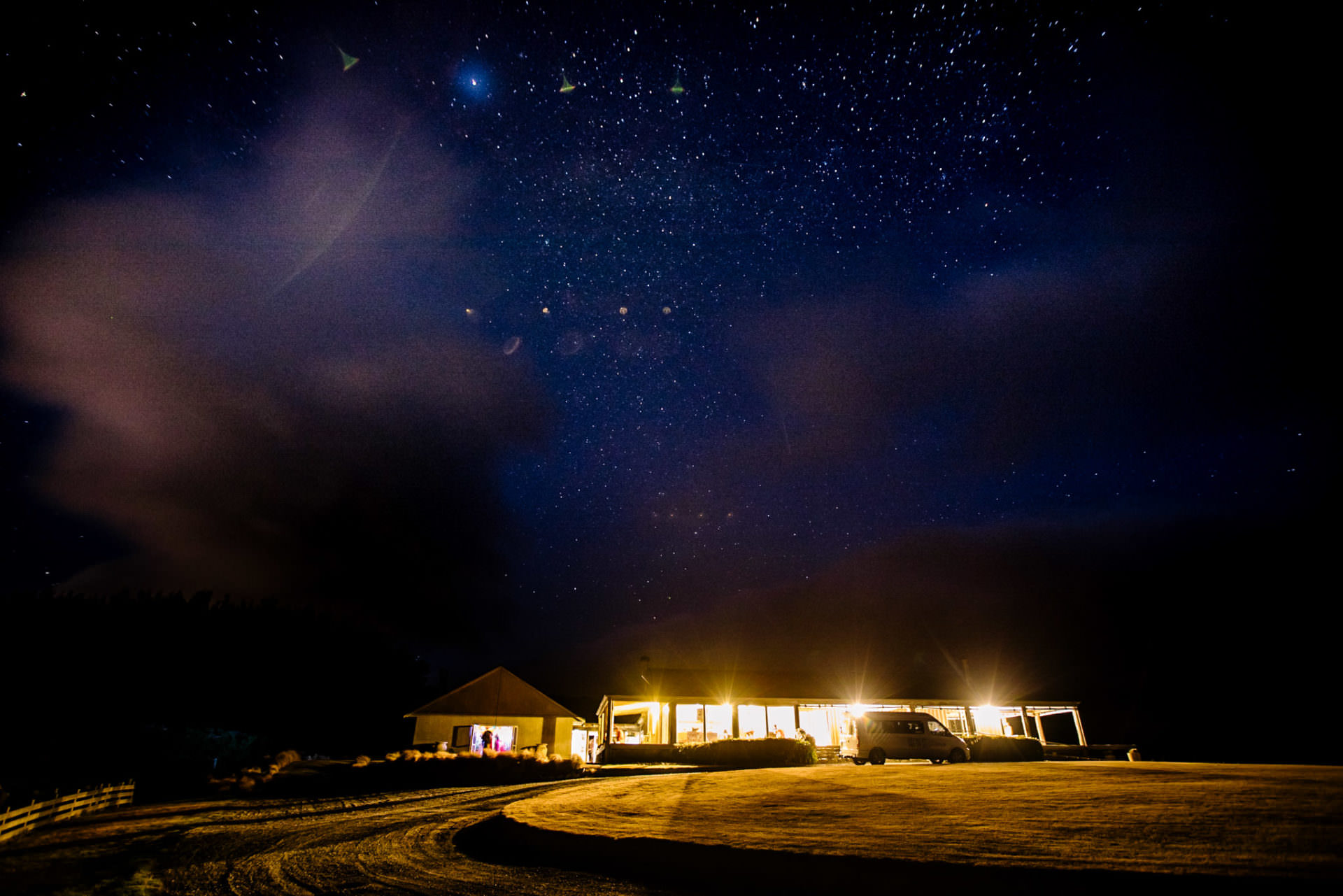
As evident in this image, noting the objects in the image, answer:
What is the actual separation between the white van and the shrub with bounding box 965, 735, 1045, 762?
2.90 ft

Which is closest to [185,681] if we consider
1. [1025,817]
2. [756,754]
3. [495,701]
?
[495,701]

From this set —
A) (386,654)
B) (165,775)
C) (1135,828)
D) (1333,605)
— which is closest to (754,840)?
(1135,828)

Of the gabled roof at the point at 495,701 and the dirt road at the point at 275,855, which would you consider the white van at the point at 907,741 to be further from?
the gabled roof at the point at 495,701

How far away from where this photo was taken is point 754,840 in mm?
7184

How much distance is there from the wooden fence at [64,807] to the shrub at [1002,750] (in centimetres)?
2715

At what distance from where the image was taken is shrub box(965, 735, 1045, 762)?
75.2 ft

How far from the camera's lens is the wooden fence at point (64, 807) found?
38.6 feet

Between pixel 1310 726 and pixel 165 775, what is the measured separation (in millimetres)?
90882

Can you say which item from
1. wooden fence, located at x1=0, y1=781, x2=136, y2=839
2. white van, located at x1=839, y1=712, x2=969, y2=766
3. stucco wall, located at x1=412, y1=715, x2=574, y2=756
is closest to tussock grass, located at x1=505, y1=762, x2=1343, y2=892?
white van, located at x1=839, y1=712, x2=969, y2=766

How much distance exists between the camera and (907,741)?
21.9 m

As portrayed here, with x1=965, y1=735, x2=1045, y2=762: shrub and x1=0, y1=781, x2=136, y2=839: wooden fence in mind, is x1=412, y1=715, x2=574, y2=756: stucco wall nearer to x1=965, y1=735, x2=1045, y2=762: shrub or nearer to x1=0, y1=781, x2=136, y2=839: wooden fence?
x1=0, y1=781, x2=136, y2=839: wooden fence

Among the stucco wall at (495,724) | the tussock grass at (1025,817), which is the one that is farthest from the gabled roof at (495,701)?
the tussock grass at (1025,817)

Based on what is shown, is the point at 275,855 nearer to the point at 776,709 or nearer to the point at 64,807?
the point at 64,807

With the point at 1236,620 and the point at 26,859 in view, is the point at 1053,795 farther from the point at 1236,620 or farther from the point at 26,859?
the point at 1236,620
